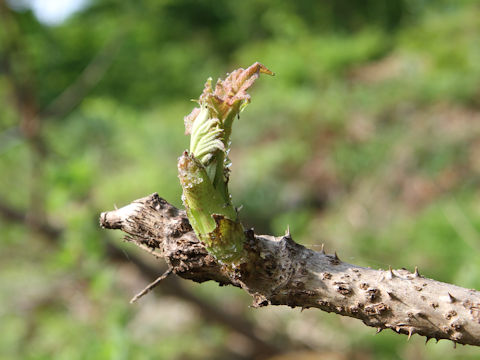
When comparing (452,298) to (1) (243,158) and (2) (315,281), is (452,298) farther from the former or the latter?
(1) (243,158)

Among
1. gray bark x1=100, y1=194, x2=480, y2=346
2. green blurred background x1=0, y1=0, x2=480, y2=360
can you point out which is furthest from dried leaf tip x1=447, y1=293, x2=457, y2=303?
green blurred background x1=0, y1=0, x2=480, y2=360

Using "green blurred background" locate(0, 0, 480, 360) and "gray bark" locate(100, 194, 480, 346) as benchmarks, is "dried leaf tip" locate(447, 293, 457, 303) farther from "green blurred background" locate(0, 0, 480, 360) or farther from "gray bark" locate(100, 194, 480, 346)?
"green blurred background" locate(0, 0, 480, 360)

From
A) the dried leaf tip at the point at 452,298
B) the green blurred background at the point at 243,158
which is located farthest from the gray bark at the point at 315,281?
the green blurred background at the point at 243,158

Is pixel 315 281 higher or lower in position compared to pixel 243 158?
lower

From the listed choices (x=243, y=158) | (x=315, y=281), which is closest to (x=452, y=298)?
(x=315, y=281)

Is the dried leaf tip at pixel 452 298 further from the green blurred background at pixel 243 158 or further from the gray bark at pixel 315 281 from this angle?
the green blurred background at pixel 243 158
